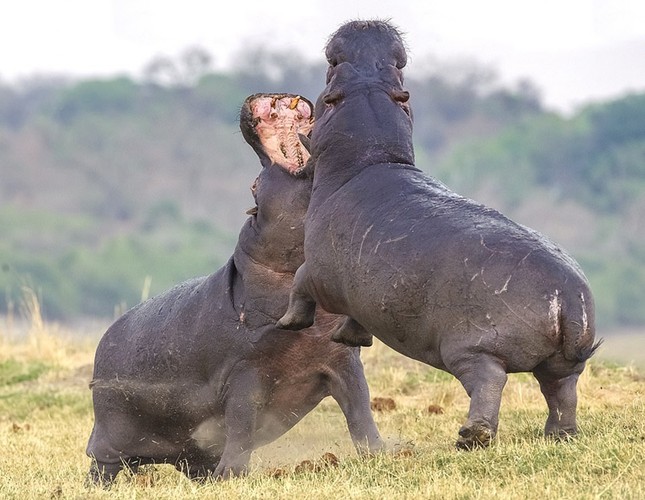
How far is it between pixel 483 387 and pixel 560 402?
29.1 inches

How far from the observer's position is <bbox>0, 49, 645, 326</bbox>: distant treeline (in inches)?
2415

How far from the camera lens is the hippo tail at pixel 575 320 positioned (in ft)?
22.6

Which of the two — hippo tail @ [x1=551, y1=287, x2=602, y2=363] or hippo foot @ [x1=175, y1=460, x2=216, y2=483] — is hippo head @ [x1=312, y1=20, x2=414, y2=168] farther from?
hippo foot @ [x1=175, y1=460, x2=216, y2=483]

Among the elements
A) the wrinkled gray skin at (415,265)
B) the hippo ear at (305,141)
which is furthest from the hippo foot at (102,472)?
the hippo ear at (305,141)

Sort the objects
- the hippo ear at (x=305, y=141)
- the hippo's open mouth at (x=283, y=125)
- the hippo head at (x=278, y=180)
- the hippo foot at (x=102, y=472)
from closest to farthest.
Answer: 1. the hippo ear at (x=305, y=141)
2. the hippo head at (x=278, y=180)
3. the hippo's open mouth at (x=283, y=125)
4. the hippo foot at (x=102, y=472)

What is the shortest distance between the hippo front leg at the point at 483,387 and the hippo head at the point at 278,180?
1883 mm

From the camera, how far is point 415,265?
7148 millimetres

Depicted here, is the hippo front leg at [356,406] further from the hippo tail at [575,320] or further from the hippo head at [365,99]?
the hippo tail at [575,320]

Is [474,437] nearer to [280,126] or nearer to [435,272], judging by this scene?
[435,272]

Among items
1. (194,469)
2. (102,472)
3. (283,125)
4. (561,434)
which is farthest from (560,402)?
(102,472)

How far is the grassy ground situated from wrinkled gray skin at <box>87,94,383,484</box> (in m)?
0.24

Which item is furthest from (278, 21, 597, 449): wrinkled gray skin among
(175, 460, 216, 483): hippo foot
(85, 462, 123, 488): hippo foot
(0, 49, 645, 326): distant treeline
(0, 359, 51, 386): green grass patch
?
(0, 49, 645, 326): distant treeline

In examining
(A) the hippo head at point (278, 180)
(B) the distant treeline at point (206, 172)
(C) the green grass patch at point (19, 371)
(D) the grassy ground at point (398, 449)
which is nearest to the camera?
(D) the grassy ground at point (398, 449)

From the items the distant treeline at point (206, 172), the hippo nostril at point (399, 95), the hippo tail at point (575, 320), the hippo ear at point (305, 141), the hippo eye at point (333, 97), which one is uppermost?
the hippo nostril at point (399, 95)
